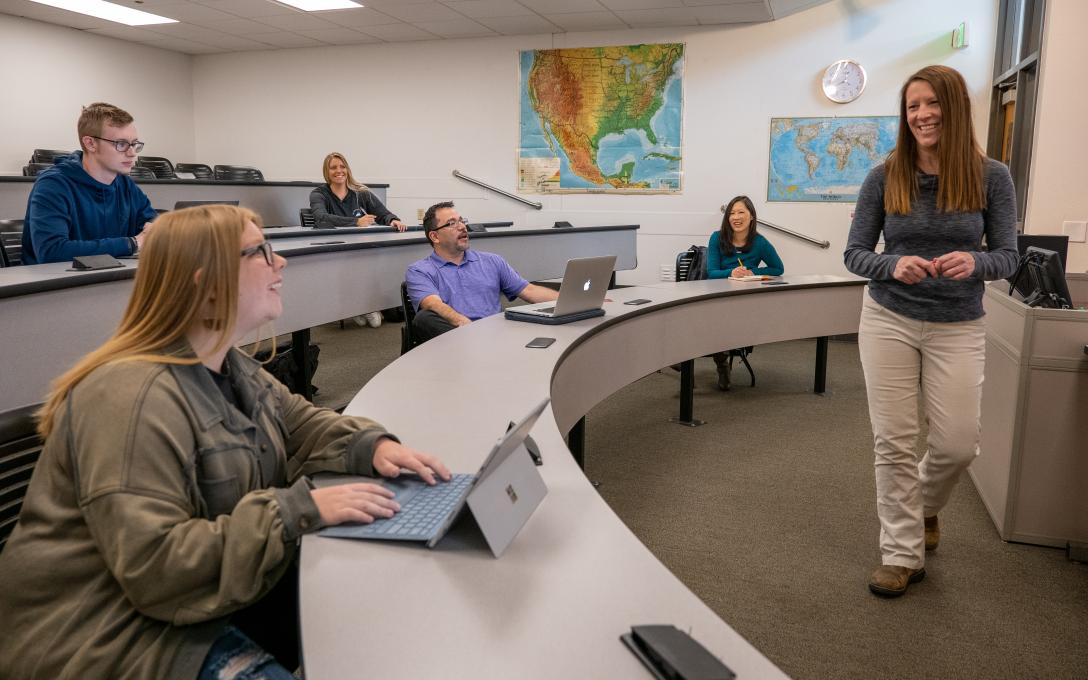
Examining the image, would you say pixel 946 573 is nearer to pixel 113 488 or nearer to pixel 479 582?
pixel 479 582

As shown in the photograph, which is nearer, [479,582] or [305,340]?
[479,582]

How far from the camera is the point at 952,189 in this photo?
219 centimetres

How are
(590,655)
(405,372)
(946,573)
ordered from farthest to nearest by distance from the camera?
(946,573) → (405,372) → (590,655)

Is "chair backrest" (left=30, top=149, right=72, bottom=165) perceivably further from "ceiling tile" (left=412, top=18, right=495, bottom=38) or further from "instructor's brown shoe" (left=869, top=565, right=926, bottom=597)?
"instructor's brown shoe" (left=869, top=565, right=926, bottom=597)

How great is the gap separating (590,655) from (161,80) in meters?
10.3

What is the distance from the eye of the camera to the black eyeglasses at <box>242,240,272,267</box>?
1.21 m

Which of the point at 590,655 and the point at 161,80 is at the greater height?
the point at 161,80

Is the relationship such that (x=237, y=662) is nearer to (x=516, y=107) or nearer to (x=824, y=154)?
(x=824, y=154)

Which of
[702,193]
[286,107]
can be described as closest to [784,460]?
[702,193]

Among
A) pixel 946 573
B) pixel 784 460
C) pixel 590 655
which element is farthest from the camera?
pixel 784 460

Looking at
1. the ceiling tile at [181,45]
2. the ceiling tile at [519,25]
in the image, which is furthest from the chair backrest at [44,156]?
the ceiling tile at [519,25]

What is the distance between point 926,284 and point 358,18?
6.73 meters

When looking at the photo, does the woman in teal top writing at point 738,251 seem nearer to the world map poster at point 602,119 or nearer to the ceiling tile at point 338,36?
the world map poster at point 602,119

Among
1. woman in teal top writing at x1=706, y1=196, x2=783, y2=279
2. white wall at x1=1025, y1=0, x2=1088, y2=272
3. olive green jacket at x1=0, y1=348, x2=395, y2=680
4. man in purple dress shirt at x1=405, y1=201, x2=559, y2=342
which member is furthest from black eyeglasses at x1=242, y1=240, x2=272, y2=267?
white wall at x1=1025, y1=0, x2=1088, y2=272
